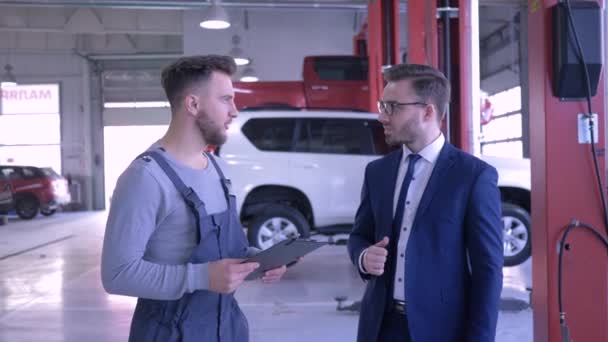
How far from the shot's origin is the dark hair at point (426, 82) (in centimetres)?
229

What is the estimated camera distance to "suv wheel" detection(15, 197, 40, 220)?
16.9m

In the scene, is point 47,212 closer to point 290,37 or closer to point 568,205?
point 290,37

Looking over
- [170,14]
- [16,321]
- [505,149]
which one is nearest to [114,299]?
[16,321]

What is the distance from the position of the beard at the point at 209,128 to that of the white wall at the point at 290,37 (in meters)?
12.2

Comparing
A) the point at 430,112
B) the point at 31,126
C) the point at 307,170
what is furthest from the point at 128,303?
the point at 31,126

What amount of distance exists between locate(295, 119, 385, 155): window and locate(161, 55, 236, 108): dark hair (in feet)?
19.0

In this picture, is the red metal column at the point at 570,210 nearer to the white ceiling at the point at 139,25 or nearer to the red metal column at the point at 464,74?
the red metal column at the point at 464,74

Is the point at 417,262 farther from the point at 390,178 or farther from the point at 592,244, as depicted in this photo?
the point at 592,244

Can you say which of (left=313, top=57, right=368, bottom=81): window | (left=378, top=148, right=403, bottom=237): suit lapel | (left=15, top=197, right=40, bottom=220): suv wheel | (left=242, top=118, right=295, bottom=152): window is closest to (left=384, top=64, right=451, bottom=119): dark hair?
(left=378, top=148, right=403, bottom=237): suit lapel

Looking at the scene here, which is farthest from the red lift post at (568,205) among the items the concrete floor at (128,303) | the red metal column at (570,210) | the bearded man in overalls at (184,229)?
the concrete floor at (128,303)

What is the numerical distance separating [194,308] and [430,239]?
804mm

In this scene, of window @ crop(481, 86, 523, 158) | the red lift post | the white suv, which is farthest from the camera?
window @ crop(481, 86, 523, 158)

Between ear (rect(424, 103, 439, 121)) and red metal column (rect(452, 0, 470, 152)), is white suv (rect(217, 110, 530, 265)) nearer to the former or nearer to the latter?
red metal column (rect(452, 0, 470, 152))

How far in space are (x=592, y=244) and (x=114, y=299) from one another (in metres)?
4.56
